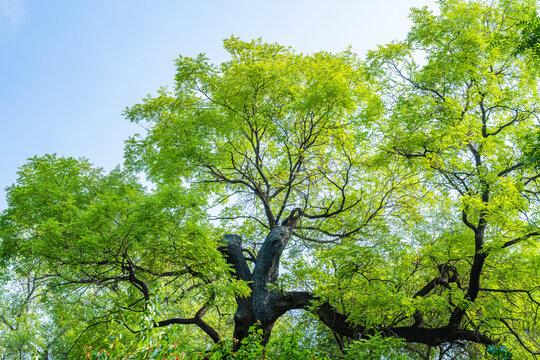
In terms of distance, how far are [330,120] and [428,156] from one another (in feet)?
8.35

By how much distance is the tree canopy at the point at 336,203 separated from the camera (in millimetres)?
7027

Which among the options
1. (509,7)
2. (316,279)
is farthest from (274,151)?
(509,7)

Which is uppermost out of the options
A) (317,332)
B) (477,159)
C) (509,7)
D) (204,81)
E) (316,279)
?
(509,7)

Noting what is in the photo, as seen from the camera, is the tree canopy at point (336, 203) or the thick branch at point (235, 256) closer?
the tree canopy at point (336, 203)

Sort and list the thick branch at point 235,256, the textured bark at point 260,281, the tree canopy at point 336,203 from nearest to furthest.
→ the tree canopy at point 336,203 < the textured bark at point 260,281 < the thick branch at point 235,256

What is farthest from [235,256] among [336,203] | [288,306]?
[336,203]

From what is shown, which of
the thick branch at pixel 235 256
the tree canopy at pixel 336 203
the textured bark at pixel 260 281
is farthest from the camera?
the thick branch at pixel 235 256

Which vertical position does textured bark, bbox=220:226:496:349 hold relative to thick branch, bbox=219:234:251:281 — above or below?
below

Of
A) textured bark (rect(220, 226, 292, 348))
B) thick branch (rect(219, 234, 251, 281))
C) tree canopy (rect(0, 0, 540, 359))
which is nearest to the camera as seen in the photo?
tree canopy (rect(0, 0, 540, 359))

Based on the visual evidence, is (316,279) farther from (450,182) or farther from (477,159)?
(477,159)

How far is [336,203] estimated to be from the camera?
11.5m

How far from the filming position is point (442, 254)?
852 cm

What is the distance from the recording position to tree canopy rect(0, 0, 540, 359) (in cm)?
703

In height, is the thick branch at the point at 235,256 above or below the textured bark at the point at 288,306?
above
